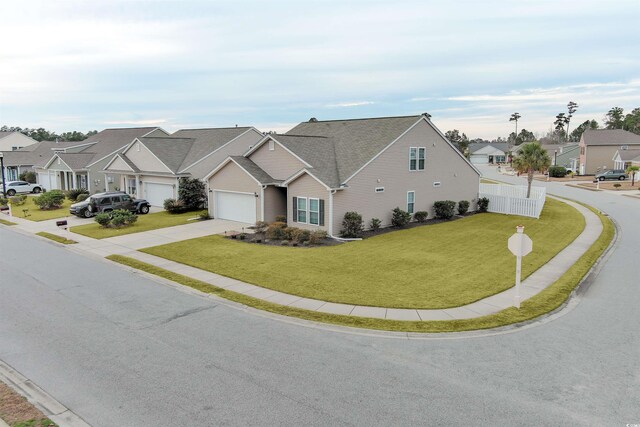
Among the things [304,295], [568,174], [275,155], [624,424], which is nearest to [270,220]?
[275,155]

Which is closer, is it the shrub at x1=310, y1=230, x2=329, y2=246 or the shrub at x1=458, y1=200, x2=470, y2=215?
the shrub at x1=310, y1=230, x2=329, y2=246

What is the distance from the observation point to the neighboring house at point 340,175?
984 inches

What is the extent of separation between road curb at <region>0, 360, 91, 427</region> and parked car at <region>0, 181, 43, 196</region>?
46.6 metres

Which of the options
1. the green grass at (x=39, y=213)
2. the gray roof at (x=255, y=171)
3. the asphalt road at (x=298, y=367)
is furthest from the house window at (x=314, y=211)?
the green grass at (x=39, y=213)

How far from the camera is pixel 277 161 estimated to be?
28.1 meters

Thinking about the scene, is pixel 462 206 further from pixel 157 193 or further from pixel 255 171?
pixel 157 193

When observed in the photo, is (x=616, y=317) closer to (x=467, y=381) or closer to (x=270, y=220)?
(x=467, y=381)

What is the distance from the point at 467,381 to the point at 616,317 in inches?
263

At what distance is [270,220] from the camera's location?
27844 millimetres

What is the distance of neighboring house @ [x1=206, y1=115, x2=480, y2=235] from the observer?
82.0 ft

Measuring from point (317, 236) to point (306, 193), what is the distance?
11.6 ft

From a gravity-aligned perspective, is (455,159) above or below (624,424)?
above

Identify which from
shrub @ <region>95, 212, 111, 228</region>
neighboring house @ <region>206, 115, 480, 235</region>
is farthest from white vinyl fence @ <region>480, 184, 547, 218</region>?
shrub @ <region>95, 212, 111, 228</region>

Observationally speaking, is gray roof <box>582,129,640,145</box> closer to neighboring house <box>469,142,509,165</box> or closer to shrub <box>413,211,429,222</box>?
neighboring house <box>469,142,509,165</box>
